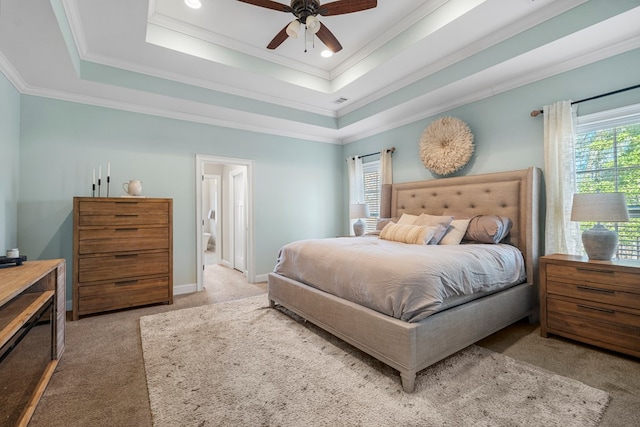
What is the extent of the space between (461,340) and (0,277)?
9.51 ft

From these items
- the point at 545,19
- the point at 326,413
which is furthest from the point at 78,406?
the point at 545,19

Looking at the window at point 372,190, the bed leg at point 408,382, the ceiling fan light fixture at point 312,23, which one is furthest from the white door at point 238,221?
the bed leg at point 408,382

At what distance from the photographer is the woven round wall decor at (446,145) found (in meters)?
3.48

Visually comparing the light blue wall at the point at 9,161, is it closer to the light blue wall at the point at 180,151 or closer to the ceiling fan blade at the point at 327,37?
the light blue wall at the point at 180,151

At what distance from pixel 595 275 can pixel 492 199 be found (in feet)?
3.88

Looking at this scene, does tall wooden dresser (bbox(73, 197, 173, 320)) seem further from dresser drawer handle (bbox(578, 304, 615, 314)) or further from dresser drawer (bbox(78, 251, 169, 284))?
dresser drawer handle (bbox(578, 304, 615, 314))

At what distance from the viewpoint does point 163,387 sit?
1806 mm

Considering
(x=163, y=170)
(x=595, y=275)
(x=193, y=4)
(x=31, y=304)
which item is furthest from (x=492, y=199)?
(x=163, y=170)

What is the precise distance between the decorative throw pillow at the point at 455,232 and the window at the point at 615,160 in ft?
3.26

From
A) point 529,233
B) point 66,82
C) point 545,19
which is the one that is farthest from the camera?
point 66,82

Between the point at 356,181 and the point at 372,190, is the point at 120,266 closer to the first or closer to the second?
the point at 356,181

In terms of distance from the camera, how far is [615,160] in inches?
100

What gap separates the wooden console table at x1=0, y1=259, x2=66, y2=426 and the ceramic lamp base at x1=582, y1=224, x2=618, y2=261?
3.67 meters

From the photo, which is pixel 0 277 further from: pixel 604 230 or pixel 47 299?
pixel 604 230
